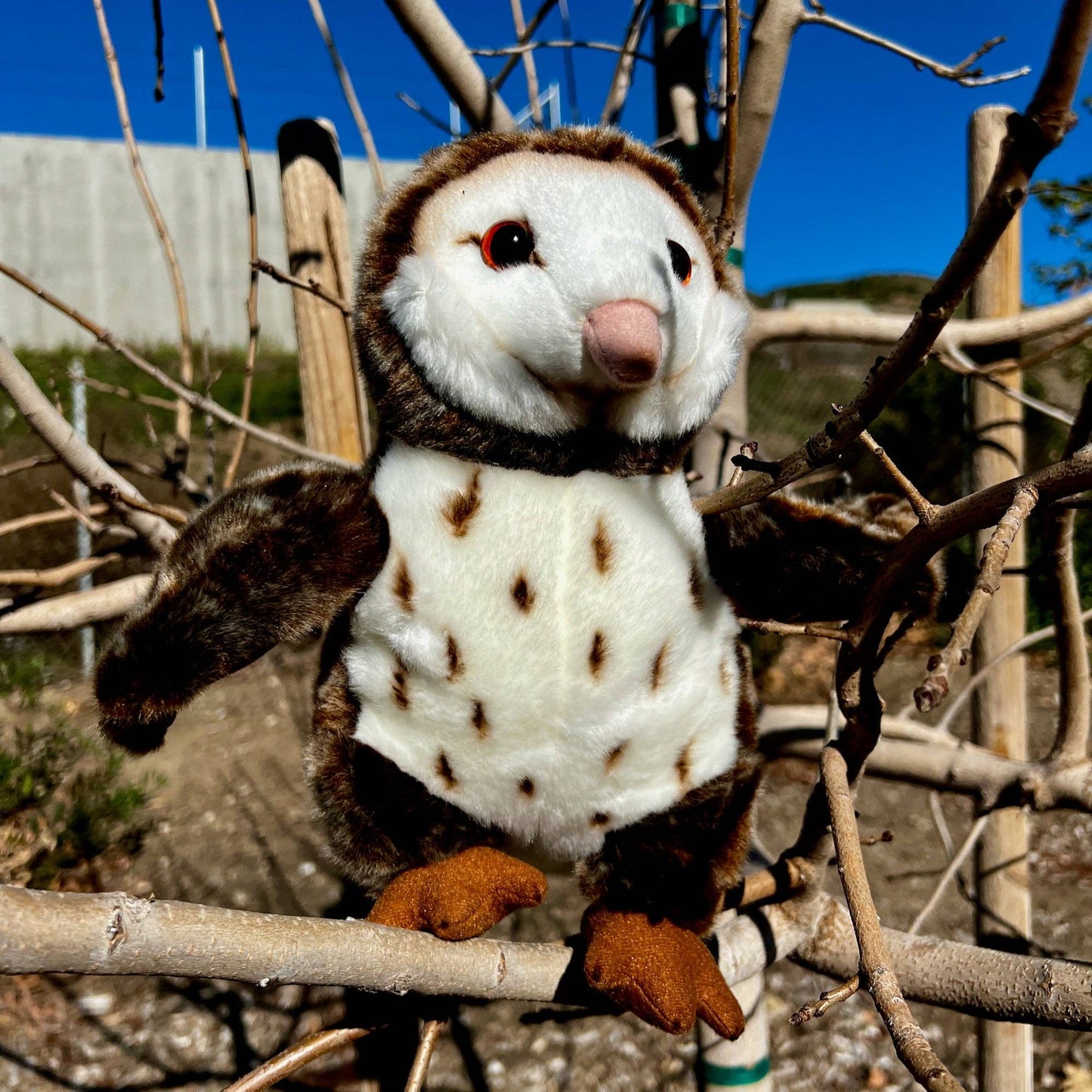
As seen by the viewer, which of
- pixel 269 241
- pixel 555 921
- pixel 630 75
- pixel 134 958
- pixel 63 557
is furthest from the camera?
pixel 269 241

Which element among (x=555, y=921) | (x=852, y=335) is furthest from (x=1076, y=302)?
(x=555, y=921)

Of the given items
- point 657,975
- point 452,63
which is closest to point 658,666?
point 657,975

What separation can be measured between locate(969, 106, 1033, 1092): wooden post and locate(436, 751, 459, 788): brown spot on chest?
3.81ft

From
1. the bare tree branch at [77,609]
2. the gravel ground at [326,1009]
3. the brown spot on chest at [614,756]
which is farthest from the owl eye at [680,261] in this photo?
the gravel ground at [326,1009]

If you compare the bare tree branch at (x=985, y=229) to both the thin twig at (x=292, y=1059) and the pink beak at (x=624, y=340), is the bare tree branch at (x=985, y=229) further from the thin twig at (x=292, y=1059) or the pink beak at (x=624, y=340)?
the thin twig at (x=292, y=1059)

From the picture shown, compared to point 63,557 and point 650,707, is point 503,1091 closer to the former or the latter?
point 650,707

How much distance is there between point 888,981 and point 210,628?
0.61 metres

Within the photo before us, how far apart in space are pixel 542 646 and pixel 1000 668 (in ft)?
4.10

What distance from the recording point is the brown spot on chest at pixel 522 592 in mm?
818

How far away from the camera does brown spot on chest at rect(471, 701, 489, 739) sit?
845 millimetres

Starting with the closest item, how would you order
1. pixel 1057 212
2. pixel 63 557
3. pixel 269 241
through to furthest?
pixel 1057 212 < pixel 63 557 < pixel 269 241

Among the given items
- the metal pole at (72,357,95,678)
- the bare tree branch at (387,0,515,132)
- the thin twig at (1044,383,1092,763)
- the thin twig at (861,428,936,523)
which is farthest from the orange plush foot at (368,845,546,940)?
the metal pole at (72,357,95,678)

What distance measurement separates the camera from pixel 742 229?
4.58ft

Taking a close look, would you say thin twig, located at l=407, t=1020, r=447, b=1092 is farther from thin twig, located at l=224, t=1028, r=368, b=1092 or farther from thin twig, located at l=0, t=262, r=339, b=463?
thin twig, located at l=0, t=262, r=339, b=463
